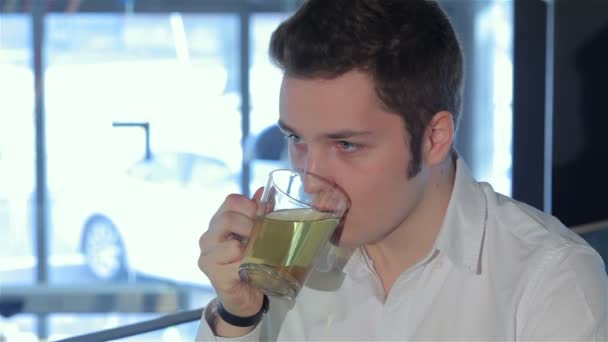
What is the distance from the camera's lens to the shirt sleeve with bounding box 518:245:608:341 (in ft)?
4.16

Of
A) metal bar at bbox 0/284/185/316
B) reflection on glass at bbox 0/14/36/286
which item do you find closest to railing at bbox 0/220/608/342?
metal bar at bbox 0/284/185/316

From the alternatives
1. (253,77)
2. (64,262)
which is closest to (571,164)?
(253,77)

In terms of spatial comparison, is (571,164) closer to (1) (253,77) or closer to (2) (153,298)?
(1) (253,77)

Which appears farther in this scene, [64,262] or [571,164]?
[64,262]

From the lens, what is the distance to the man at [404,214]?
4.30 ft

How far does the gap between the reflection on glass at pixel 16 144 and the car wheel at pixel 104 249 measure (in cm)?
34

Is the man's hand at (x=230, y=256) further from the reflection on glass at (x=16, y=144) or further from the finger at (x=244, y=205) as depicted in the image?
the reflection on glass at (x=16, y=144)

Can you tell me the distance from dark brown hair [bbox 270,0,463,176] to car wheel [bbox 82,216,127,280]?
13.7ft

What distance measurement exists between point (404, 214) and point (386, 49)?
26 centimetres

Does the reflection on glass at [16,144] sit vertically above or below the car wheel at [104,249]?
above

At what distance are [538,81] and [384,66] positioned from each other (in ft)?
8.94

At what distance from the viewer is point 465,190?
4.84ft

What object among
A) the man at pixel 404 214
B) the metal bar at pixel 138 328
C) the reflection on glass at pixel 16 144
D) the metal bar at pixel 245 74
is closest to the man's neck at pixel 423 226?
the man at pixel 404 214

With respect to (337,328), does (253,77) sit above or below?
above
